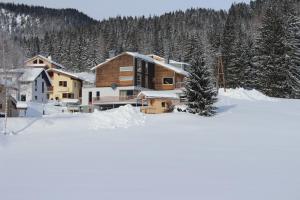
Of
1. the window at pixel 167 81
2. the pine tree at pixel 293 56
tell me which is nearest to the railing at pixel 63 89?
the window at pixel 167 81

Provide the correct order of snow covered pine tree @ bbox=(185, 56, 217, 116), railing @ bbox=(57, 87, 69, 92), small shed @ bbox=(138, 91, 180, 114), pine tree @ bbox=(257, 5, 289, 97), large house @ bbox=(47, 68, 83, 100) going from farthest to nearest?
large house @ bbox=(47, 68, 83, 100) < railing @ bbox=(57, 87, 69, 92) < pine tree @ bbox=(257, 5, 289, 97) < small shed @ bbox=(138, 91, 180, 114) < snow covered pine tree @ bbox=(185, 56, 217, 116)

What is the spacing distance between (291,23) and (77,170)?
6151cm

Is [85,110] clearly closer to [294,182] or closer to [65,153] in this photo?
[65,153]

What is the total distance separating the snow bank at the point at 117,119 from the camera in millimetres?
40750

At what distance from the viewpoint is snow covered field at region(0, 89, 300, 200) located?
19094 millimetres

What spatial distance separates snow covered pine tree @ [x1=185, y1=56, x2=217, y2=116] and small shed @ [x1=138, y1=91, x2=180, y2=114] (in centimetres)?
483

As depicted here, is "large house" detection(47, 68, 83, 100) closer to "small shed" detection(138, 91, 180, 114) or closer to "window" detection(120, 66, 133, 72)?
"window" detection(120, 66, 133, 72)

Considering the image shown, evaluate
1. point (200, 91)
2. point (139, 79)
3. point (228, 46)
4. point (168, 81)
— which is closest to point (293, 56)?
point (168, 81)

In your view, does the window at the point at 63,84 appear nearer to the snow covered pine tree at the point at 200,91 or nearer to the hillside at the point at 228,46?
the hillside at the point at 228,46

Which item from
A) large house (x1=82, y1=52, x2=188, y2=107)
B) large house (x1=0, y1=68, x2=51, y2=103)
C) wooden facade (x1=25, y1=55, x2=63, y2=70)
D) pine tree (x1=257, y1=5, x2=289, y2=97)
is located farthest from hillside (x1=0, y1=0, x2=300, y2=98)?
large house (x1=82, y1=52, x2=188, y2=107)

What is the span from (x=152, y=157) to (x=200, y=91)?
19303 millimetres

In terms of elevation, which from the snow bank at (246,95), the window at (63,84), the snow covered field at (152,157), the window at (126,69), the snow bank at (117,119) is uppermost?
the window at (126,69)

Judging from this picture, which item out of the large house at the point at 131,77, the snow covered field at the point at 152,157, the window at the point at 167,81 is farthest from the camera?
the window at the point at 167,81

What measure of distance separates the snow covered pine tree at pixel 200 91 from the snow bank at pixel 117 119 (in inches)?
185
